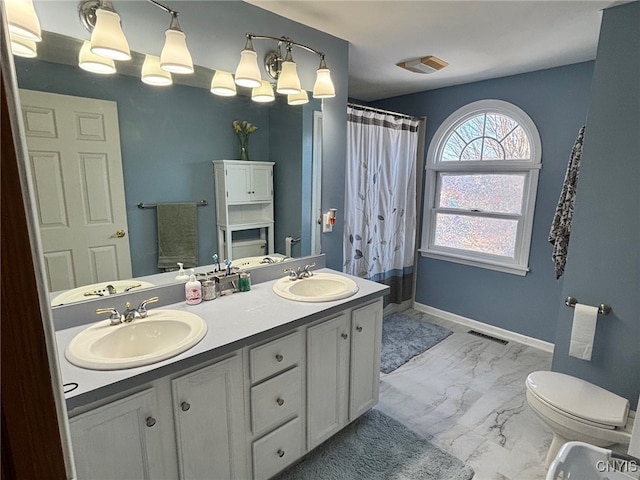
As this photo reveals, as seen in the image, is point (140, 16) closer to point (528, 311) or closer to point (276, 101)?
point (276, 101)

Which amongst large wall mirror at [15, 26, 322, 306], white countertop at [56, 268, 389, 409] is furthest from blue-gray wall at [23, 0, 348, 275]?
white countertop at [56, 268, 389, 409]

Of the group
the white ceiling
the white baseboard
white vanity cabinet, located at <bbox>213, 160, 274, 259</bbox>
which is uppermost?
the white ceiling

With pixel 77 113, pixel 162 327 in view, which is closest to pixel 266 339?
pixel 162 327

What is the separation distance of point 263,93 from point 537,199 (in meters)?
2.45

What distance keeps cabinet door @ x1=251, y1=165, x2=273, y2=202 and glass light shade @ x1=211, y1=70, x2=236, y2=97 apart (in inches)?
16.3

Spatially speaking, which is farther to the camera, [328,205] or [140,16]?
[328,205]

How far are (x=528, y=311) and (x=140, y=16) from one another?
3.51 m

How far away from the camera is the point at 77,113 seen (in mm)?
1388

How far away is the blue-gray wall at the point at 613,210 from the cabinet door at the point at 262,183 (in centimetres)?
184

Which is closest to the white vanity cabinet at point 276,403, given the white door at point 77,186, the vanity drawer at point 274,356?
the vanity drawer at point 274,356

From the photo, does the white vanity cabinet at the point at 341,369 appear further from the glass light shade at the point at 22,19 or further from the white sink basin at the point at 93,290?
the glass light shade at the point at 22,19

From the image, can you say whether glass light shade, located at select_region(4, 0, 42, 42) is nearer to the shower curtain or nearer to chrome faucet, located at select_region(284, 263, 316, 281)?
chrome faucet, located at select_region(284, 263, 316, 281)

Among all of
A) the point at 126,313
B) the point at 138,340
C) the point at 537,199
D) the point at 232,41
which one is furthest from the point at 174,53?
the point at 537,199

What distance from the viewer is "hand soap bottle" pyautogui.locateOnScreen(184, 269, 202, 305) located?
166 cm
